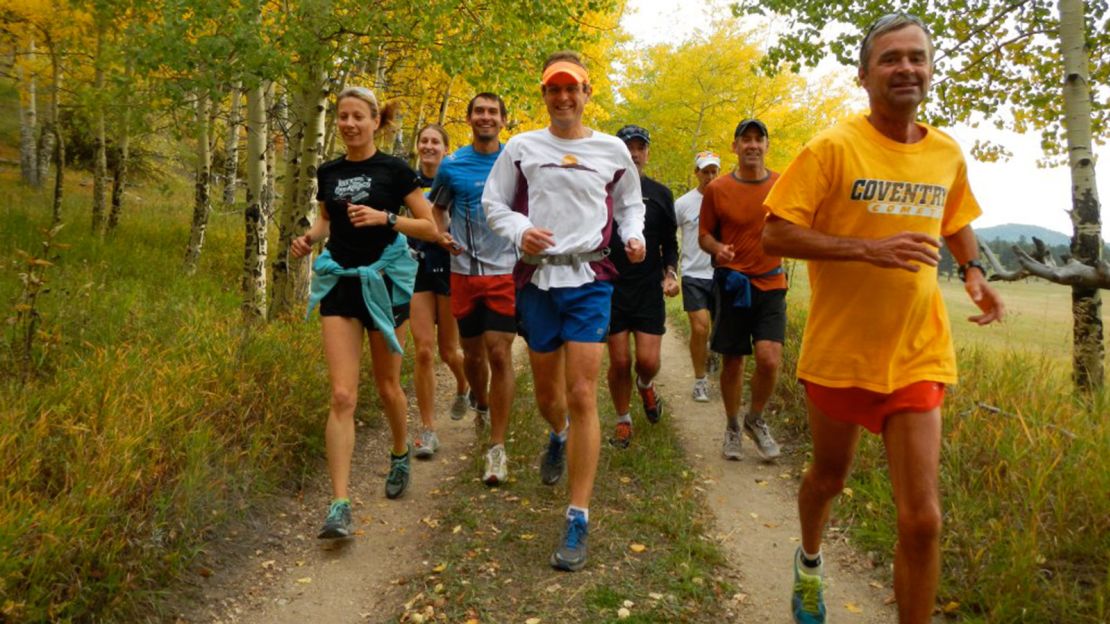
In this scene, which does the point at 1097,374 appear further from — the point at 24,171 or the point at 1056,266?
the point at 24,171

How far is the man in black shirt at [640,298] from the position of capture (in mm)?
6039

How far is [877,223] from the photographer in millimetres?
2791

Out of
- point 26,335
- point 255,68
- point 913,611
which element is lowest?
point 913,611

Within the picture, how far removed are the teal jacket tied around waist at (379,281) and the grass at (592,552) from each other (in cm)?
124

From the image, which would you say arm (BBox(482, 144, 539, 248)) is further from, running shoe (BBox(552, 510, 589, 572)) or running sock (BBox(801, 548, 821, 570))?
running sock (BBox(801, 548, 821, 570))

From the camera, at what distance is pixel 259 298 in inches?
353

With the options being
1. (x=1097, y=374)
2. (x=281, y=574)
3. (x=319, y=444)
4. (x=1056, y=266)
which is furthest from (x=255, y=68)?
(x=1097, y=374)

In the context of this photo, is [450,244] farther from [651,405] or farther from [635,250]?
[651,405]

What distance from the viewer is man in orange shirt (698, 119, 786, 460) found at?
566cm

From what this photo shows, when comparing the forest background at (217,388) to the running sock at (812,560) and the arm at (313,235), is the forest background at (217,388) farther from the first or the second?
the arm at (313,235)

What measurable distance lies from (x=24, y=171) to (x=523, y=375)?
21.4 m

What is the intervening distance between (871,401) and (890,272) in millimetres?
511

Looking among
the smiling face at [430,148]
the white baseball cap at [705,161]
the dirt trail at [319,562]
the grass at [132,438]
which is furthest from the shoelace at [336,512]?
the white baseball cap at [705,161]

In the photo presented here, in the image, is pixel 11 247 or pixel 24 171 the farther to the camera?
pixel 24 171
